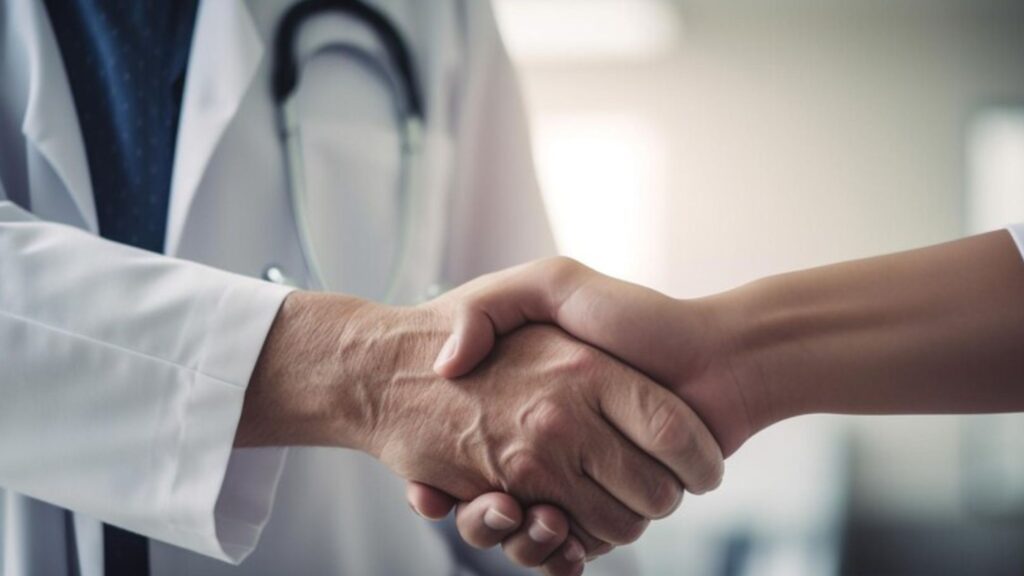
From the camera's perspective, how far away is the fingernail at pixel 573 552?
0.74 m

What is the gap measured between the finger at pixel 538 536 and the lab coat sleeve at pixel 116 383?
246 mm

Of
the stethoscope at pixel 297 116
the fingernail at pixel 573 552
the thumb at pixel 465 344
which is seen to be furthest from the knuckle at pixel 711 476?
the stethoscope at pixel 297 116

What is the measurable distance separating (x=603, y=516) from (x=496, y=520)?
0.32 ft

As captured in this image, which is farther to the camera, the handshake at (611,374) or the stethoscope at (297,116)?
the stethoscope at (297,116)

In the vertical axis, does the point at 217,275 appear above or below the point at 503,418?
above

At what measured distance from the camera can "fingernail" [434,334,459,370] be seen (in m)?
0.69

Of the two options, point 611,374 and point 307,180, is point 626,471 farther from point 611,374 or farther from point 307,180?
point 307,180

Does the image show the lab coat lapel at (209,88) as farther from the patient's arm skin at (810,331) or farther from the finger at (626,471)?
the finger at (626,471)

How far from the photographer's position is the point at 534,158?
103cm

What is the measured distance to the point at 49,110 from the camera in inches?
28.5

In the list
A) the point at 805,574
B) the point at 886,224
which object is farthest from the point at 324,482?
the point at 886,224

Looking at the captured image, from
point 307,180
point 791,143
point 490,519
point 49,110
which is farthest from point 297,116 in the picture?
point 791,143

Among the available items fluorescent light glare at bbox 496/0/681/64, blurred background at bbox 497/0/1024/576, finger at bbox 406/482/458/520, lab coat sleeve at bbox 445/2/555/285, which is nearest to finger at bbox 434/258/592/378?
finger at bbox 406/482/458/520

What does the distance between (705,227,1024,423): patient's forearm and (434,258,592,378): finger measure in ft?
0.46
